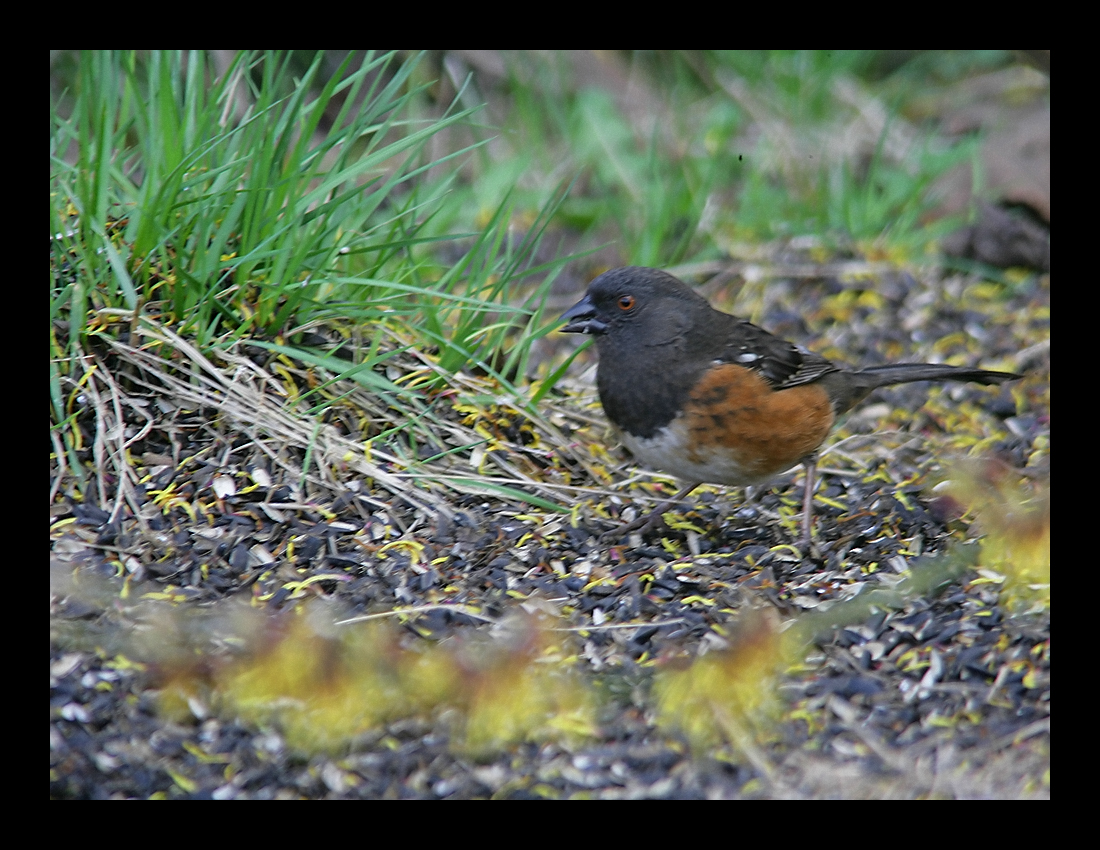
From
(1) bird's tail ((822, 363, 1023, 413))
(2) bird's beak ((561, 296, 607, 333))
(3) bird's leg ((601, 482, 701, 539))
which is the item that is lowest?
(3) bird's leg ((601, 482, 701, 539))

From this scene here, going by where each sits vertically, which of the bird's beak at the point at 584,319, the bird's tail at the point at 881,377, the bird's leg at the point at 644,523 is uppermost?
the bird's beak at the point at 584,319

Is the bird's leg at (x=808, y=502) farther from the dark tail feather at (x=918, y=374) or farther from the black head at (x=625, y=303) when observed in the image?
the black head at (x=625, y=303)

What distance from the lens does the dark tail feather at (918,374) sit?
12.8 ft

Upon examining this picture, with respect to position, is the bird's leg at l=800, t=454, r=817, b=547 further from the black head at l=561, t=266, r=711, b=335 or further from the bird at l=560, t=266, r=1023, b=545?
the black head at l=561, t=266, r=711, b=335

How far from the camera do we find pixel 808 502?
12.2 ft

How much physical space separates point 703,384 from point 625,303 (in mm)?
413

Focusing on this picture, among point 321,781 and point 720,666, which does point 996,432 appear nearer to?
point 720,666

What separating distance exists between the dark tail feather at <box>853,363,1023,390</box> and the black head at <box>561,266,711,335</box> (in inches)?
28.1

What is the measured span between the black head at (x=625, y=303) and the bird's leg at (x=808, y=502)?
0.66 m

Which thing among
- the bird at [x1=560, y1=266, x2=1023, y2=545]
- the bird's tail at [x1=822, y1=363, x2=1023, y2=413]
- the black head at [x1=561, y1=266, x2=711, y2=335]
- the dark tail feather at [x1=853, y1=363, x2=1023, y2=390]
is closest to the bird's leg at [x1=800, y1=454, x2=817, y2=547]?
the bird at [x1=560, y1=266, x2=1023, y2=545]

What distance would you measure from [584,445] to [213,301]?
1393mm

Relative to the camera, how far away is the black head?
3797mm

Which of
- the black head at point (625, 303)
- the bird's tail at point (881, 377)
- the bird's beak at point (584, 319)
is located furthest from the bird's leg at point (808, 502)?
the bird's beak at point (584, 319)

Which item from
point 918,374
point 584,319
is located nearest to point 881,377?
point 918,374
